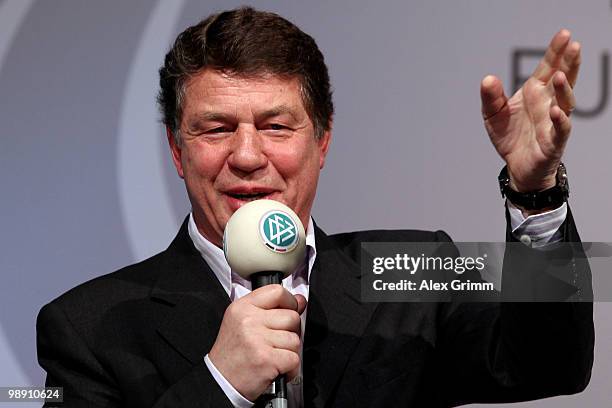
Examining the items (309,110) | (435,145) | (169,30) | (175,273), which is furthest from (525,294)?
(169,30)

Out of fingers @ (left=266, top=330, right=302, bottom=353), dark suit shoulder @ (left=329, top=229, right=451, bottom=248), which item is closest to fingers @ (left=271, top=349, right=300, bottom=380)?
fingers @ (left=266, top=330, right=302, bottom=353)

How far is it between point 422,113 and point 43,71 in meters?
1.09

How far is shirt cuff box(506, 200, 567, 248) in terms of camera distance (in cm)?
193

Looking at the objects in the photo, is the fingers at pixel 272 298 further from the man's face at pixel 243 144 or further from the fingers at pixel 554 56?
the fingers at pixel 554 56

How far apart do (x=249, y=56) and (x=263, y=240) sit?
623mm

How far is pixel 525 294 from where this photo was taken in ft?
6.51

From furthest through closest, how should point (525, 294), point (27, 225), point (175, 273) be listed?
point (27, 225), point (175, 273), point (525, 294)

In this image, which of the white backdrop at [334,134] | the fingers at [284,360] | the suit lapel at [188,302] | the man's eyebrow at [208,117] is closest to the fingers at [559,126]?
the fingers at [284,360]

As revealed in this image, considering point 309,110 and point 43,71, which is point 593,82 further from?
point 43,71

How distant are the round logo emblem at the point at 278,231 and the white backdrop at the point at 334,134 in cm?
120

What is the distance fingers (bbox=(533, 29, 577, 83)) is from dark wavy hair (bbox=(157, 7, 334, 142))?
1.93ft

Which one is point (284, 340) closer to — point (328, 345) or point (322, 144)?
point (328, 345)

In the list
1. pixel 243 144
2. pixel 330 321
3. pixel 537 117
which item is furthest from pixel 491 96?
pixel 330 321

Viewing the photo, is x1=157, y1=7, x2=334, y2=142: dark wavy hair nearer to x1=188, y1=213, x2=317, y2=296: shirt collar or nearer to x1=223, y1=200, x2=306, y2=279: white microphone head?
x1=188, y1=213, x2=317, y2=296: shirt collar
